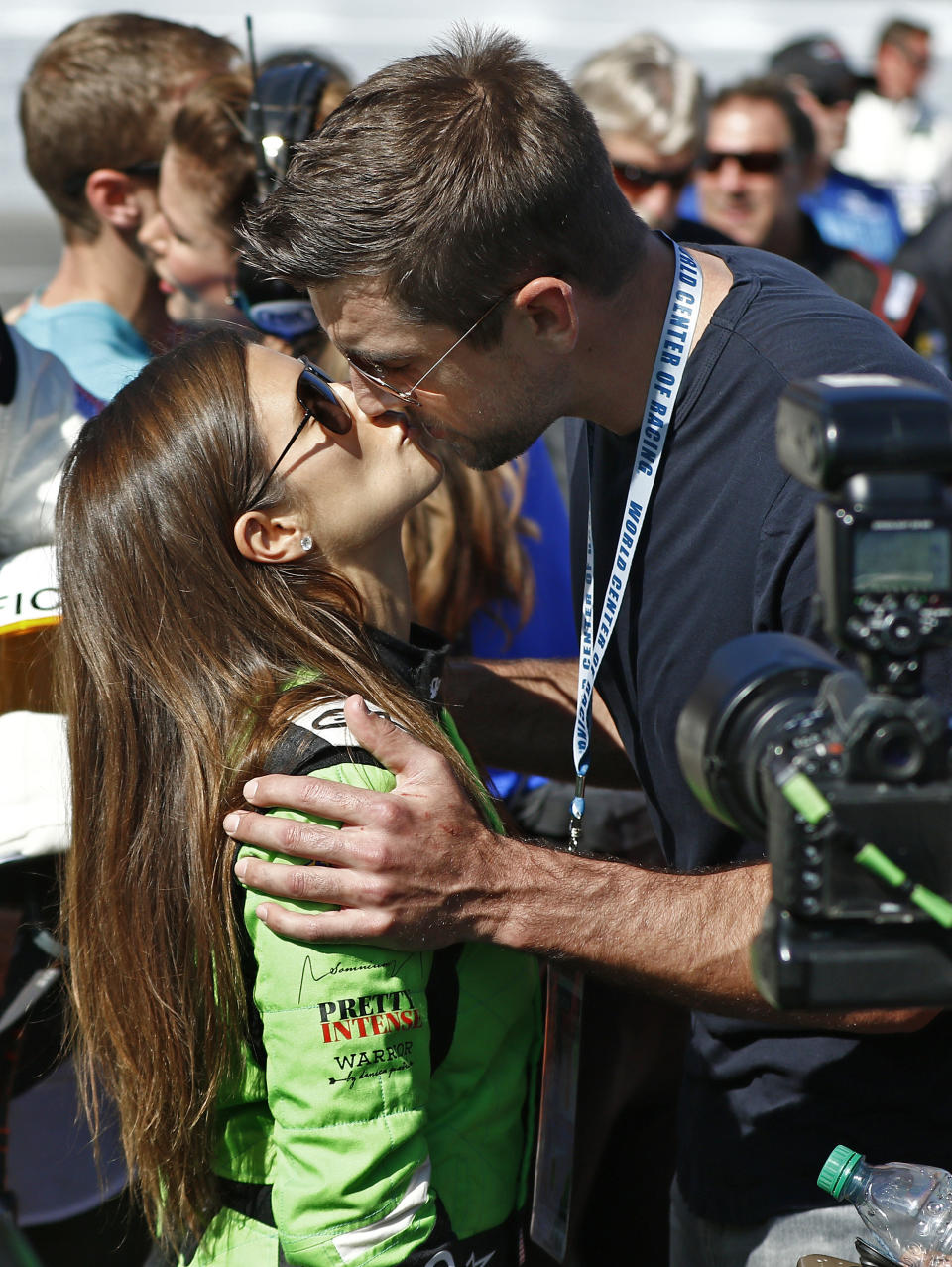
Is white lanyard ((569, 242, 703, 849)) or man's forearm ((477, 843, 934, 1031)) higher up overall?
white lanyard ((569, 242, 703, 849))

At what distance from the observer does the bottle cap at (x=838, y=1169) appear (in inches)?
72.4

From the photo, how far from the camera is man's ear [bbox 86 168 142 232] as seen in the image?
393cm

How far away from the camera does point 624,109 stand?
5.25 metres

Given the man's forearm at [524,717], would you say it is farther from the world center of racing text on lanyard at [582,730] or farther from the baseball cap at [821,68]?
the baseball cap at [821,68]

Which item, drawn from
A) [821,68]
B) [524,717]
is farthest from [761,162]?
[524,717]

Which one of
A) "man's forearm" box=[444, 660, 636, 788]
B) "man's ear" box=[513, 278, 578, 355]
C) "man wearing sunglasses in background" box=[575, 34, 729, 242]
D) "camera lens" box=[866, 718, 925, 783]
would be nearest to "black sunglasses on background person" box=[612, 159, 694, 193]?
"man wearing sunglasses in background" box=[575, 34, 729, 242]

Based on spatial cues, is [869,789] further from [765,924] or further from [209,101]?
[209,101]

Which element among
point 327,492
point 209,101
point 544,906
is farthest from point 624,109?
point 544,906

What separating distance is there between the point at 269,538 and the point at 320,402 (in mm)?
222

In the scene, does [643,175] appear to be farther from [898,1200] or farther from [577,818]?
[898,1200]

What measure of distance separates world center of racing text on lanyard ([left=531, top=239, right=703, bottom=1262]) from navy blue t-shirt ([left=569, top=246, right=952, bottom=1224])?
0.10 feet

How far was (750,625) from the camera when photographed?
2070 mm

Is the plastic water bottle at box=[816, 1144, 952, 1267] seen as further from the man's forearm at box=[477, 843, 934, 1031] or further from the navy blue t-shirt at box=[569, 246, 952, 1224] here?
the man's forearm at box=[477, 843, 934, 1031]

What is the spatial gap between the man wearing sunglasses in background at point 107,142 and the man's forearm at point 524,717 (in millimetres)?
1659
